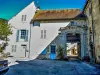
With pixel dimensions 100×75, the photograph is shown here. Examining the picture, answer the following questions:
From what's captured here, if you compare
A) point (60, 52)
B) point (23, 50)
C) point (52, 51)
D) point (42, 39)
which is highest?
point (42, 39)

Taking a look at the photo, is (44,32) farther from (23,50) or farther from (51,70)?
(51,70)

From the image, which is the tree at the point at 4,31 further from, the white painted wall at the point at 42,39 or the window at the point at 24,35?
the white painted wall at the point at 42,39

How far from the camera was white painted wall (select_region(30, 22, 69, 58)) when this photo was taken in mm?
20531

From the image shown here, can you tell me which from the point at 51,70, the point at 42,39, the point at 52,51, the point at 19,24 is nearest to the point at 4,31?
the point at 19,24

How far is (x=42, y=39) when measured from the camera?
818 inches

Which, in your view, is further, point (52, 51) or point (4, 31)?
point (52, 51)

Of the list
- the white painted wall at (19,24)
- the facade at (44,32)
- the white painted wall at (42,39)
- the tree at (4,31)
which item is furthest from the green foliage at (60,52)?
the tree at (4,31)

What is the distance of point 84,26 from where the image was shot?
64.3ft

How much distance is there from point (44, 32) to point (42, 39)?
3.88 feet

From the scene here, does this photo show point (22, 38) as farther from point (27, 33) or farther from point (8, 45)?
point (8, 45)

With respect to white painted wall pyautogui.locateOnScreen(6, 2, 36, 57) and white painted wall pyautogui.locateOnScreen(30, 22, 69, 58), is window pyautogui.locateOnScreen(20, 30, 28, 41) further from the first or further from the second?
white painted wall pyautogui.locateOnScreen(30, 22, 69, 58)

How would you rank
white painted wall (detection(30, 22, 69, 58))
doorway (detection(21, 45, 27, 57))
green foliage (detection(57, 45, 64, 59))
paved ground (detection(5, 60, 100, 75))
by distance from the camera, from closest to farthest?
paved ground (detection(5, 60, 100, 75)), green foliage (detection(57, 45, 64, 59)), white painted wall (detection(30, 22, 69, 58)), doorway (detection(21, 45, 27, 57))

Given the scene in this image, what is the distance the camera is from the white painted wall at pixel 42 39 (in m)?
20.5

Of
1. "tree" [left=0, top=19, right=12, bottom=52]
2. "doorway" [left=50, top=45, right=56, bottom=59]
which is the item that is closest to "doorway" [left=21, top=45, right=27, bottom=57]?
"tree" [left=0, top=19, right=12, bottom=52]
